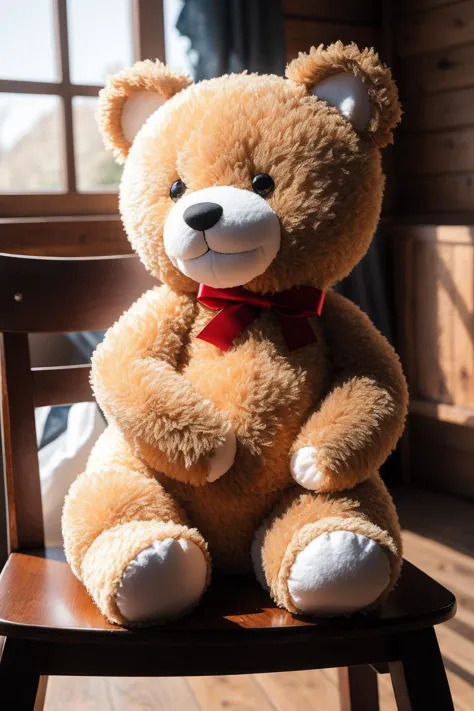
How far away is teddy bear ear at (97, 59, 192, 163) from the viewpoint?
0.95m

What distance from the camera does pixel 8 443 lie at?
1019 mm

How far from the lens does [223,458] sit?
0.78m

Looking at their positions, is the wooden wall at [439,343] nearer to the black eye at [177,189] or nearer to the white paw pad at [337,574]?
the black eye at [177,189]

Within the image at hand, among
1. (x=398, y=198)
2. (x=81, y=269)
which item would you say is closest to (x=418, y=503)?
(x=398, y=198)

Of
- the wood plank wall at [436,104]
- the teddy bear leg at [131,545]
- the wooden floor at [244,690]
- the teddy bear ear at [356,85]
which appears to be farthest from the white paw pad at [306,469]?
the wood plank wall at [436,104]

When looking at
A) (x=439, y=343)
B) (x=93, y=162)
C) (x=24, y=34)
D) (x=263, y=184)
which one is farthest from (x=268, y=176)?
(x=93, y=162)

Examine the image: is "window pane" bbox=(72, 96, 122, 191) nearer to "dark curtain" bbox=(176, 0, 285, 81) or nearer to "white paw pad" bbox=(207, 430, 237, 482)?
"dark curtain" bbox=(176, 0, 285, 81)

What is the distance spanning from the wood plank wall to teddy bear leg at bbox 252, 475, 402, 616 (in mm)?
1779

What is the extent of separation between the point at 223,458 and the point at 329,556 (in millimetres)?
145

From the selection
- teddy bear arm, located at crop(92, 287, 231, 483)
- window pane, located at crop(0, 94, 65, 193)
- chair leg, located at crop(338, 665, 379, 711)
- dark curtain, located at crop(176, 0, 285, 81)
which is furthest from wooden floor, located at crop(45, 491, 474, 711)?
window pane, located at crop(0, 94, 65, 193)

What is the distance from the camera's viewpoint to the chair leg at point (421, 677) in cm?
75

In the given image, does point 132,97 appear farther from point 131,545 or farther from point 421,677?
point 421,677

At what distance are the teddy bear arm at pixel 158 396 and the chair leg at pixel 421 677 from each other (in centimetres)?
27

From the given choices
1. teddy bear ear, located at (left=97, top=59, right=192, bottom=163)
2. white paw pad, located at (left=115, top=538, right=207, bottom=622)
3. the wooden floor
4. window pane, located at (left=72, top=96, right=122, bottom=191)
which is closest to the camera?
white paw pad, located at (left=115, top=538, right=207, bottom=622)
